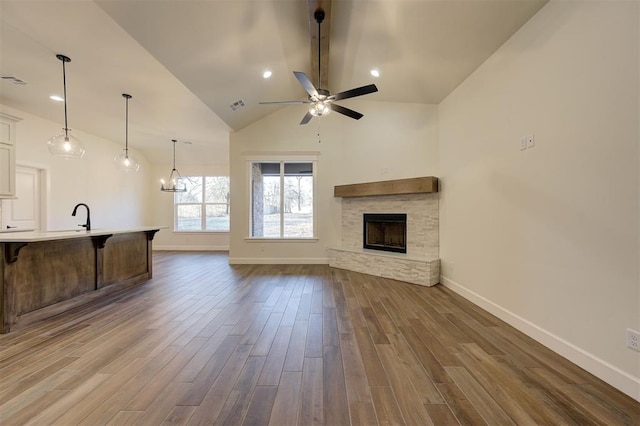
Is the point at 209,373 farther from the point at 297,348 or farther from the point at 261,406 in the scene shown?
the point at 297,348

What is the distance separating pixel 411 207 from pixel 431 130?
1402mm

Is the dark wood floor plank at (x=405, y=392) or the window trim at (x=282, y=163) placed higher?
the window trim at (x=282, y=163)

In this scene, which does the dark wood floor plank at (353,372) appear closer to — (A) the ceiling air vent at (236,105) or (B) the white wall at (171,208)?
(A) the ceiling air vent at (236,105)

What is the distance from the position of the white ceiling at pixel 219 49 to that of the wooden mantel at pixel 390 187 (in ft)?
4.68

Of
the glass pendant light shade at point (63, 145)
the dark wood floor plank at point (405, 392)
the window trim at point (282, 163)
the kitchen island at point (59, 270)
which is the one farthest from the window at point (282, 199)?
the dark wood floor plank at point (405, 392)

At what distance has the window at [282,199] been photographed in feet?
20.1

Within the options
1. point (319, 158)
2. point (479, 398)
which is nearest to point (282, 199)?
point (319, 158)

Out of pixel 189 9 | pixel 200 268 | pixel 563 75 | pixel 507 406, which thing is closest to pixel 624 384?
pixel 507 406

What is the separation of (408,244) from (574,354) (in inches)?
115

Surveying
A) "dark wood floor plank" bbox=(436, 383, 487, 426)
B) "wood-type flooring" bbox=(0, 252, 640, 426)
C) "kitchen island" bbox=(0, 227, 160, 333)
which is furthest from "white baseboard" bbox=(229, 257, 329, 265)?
"dark wood floor plank" bbox=(436, 383, 487, 426)

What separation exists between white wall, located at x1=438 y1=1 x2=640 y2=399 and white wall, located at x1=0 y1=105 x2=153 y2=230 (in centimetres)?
733

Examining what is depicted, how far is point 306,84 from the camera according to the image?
9.64 ft

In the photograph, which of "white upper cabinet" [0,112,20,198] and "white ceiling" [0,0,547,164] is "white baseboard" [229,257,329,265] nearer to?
"white ceiling" [0,0,547,164]

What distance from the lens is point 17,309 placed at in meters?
Result: 2.69
